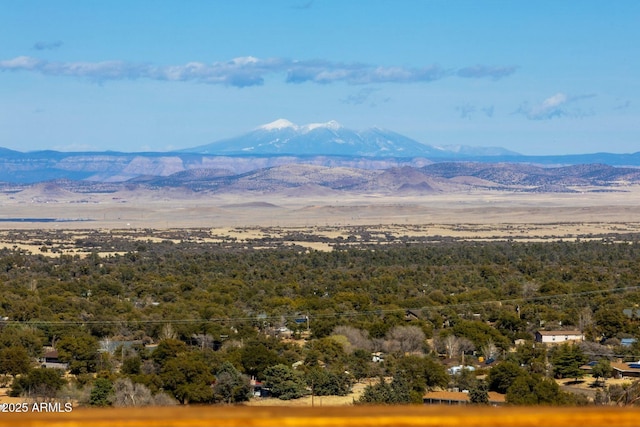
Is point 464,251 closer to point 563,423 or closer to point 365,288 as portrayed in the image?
point 365,288

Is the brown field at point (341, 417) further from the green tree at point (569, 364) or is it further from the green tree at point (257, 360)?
the green tree at point (569, 364)

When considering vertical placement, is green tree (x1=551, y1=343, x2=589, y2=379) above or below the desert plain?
below

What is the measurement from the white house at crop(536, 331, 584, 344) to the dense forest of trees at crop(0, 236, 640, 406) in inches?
18.9

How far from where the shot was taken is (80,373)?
29.4 m

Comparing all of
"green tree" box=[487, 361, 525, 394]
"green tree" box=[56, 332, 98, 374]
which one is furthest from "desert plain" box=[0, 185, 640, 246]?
"green tree" box=[487, 361, 525, 394]

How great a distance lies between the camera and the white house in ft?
124

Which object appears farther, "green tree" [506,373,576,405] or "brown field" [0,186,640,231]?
"brown field" [0,186,640,231]

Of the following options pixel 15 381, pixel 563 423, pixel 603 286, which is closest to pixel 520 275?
pixel 603 286

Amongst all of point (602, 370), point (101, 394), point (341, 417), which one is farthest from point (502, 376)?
point (341, 417)

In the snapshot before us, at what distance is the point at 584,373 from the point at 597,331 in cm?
793

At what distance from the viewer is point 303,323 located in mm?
40594

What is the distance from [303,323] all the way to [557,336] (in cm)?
1075

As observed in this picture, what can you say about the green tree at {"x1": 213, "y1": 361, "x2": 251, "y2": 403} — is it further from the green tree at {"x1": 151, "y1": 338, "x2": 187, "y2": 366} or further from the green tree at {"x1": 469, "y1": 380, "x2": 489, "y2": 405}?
the green tree at {"x1": 469, "y1": 380, "x2": 489, "y2": 405}

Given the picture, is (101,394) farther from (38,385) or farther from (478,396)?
(478,396)
